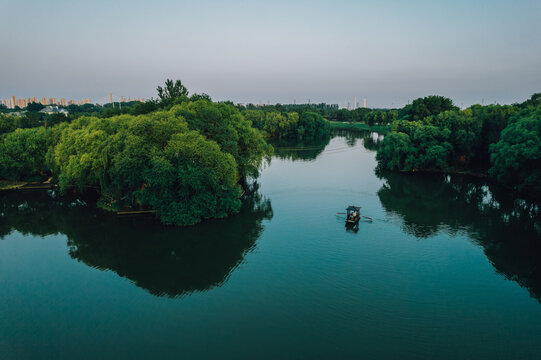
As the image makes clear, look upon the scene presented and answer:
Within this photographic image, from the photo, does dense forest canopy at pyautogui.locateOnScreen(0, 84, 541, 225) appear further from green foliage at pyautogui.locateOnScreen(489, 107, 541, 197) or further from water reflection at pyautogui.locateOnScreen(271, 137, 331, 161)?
water reflection at pyautogui.locateOnScreen(271, 137, 331, 161)

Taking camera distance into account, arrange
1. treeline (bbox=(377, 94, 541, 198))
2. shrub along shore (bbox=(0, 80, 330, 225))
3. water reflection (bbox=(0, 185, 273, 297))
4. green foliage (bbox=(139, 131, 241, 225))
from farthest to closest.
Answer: treeline (bbox=(377, 94, 541, 198)), shrub along shore (bbox=(0, 80, 330, 225)), green foliage (bbox=(139, 131, 241, 225)), water reflection (bbox=(0, 185, 273, 297))

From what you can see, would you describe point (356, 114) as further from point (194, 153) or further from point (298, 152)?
point (194, 153)

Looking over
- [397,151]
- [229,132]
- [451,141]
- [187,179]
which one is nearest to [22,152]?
[229,132]

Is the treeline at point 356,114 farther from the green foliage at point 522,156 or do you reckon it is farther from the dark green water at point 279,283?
the dark green water at point 279,283

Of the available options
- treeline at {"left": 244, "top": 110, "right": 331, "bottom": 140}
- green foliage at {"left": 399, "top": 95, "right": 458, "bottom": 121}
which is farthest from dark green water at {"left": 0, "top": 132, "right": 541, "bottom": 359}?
treeline at {"left": 244, "top": 110, "right": 331, "bottom": 140}

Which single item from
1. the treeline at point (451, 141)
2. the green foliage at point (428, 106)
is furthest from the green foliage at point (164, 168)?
the green foliage at point (428, 106)
